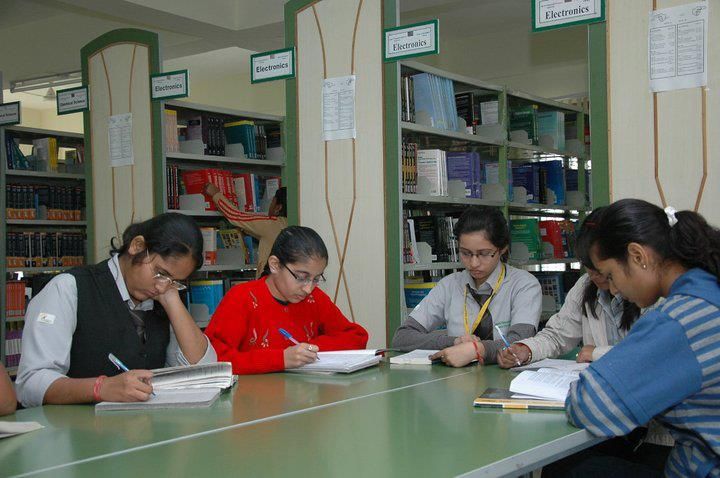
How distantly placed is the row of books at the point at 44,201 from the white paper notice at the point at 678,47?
5488 millimetres

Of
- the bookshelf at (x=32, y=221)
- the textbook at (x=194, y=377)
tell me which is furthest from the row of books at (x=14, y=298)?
the textbook at (x=194, y=377)

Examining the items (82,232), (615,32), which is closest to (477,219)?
(615,32)

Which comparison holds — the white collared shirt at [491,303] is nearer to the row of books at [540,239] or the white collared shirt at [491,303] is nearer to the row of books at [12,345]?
the row of books at [540,239]

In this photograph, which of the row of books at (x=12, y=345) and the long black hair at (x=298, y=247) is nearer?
the long black hair at (x=298, y=247)

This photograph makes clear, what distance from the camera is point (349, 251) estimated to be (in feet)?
15.4

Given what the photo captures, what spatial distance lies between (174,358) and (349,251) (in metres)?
2.06

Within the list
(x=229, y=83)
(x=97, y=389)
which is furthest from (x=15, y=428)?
(x=229, y=83)

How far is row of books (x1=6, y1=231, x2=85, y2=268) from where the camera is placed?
7.02m

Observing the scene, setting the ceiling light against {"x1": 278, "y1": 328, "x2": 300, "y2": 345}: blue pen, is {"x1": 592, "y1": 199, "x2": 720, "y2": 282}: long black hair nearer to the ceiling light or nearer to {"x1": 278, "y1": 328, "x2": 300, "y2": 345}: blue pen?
{"x1": 278, "y1": 328, "x2": 300, "y2": 345}: blue pen

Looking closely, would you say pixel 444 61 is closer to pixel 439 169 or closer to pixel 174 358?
pixel 439 169

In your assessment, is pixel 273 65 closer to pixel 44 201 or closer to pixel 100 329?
pixel 100 329

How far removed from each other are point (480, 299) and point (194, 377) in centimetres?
145

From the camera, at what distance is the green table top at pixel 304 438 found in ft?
5.40

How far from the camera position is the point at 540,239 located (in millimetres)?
6254
